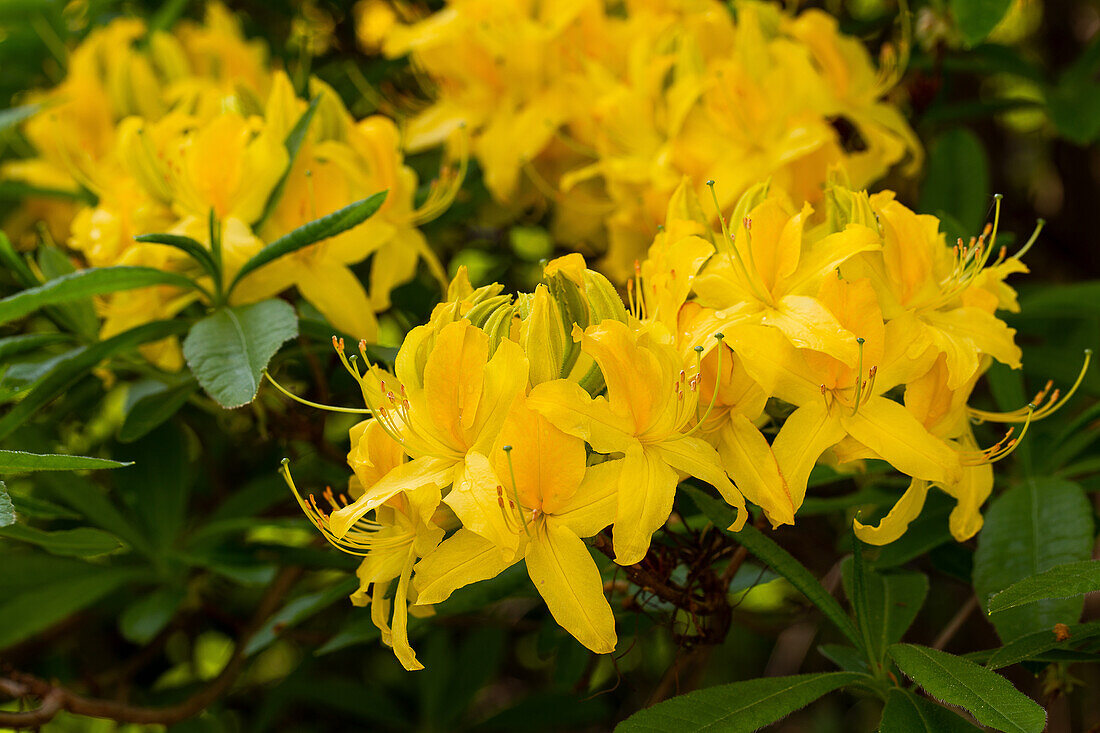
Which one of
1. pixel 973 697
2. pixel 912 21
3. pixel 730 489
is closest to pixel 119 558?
pixel 730 489

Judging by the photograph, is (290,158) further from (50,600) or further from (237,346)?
(50,600)

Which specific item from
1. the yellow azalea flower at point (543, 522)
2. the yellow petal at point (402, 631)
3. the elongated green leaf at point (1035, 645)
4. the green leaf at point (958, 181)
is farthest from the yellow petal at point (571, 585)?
the green leaf at point (958, 181)

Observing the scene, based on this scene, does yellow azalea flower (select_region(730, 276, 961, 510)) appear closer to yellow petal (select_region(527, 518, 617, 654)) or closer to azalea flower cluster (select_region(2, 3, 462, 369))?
yellow petal (select_region(527, 518, 617, 654))

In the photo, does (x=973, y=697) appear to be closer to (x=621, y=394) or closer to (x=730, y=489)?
(x=730, y=489)

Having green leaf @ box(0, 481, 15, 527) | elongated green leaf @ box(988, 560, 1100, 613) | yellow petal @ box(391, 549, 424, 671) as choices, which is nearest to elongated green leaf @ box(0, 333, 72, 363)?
green leaf @ box(0, 481, 15, 527)

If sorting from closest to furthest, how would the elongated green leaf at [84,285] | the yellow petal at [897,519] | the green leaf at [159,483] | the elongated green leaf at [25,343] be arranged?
the yellow petal at [897,519] → the elongated green leaf at [84,285] → the elongated green leaf at [25,343] → the green leaf at [159,483]

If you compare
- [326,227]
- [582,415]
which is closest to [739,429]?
[582,415]

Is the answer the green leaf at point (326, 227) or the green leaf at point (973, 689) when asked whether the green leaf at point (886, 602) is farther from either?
the green leaf at point (326, 227)
